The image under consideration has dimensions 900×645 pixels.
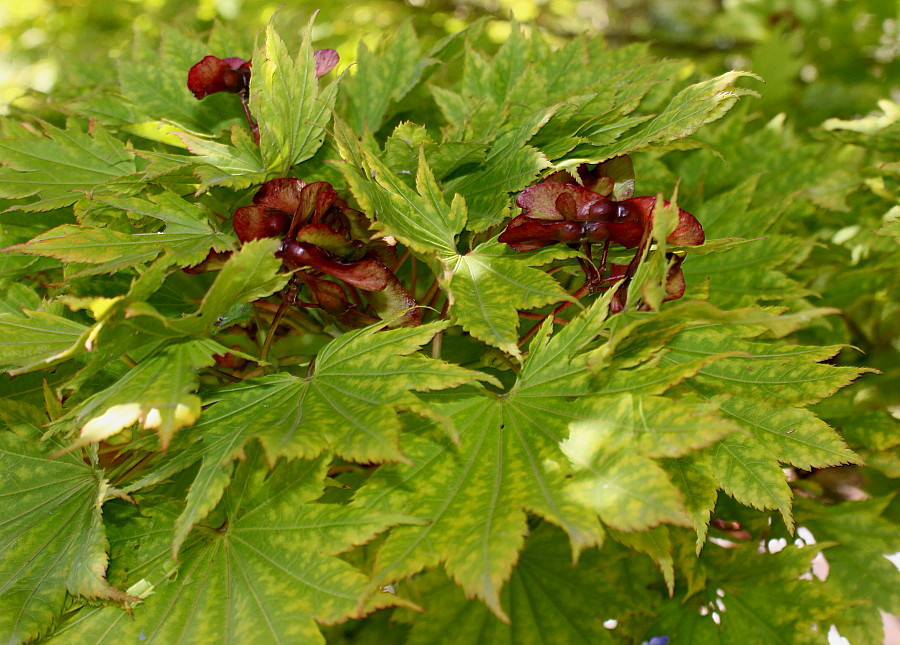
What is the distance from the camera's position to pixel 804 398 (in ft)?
2.47

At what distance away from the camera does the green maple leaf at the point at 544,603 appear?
85 centimetres

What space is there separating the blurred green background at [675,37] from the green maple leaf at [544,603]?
4.10ft

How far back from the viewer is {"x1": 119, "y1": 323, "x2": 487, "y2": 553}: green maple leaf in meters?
0.59

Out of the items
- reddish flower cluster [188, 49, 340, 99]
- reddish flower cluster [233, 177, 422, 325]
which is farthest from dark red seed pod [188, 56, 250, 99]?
reddish flower cluster [233, 177, 422, 325]

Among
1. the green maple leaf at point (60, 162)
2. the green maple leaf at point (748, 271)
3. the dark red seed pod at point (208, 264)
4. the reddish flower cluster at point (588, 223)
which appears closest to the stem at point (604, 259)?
the reddish flower cluster at point (588, 223)

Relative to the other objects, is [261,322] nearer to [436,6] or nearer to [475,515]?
[475,515]

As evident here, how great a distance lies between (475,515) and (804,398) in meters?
0.42

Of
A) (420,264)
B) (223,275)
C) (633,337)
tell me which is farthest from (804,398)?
(223,275)

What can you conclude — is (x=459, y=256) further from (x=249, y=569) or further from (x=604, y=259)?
(x=249, y=569)

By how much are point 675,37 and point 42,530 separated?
3230 mm

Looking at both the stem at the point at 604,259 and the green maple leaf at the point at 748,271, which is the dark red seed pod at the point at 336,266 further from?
the green maple leaf at the point at 748,271

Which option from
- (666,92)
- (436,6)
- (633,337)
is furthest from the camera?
(436,6)

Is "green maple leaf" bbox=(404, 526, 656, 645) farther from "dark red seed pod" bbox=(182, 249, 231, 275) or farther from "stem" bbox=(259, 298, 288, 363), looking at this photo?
"dark red seed pod" bbox=(182, 249, 231, 275)

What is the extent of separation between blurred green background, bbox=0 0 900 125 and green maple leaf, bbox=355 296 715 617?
1.16m
